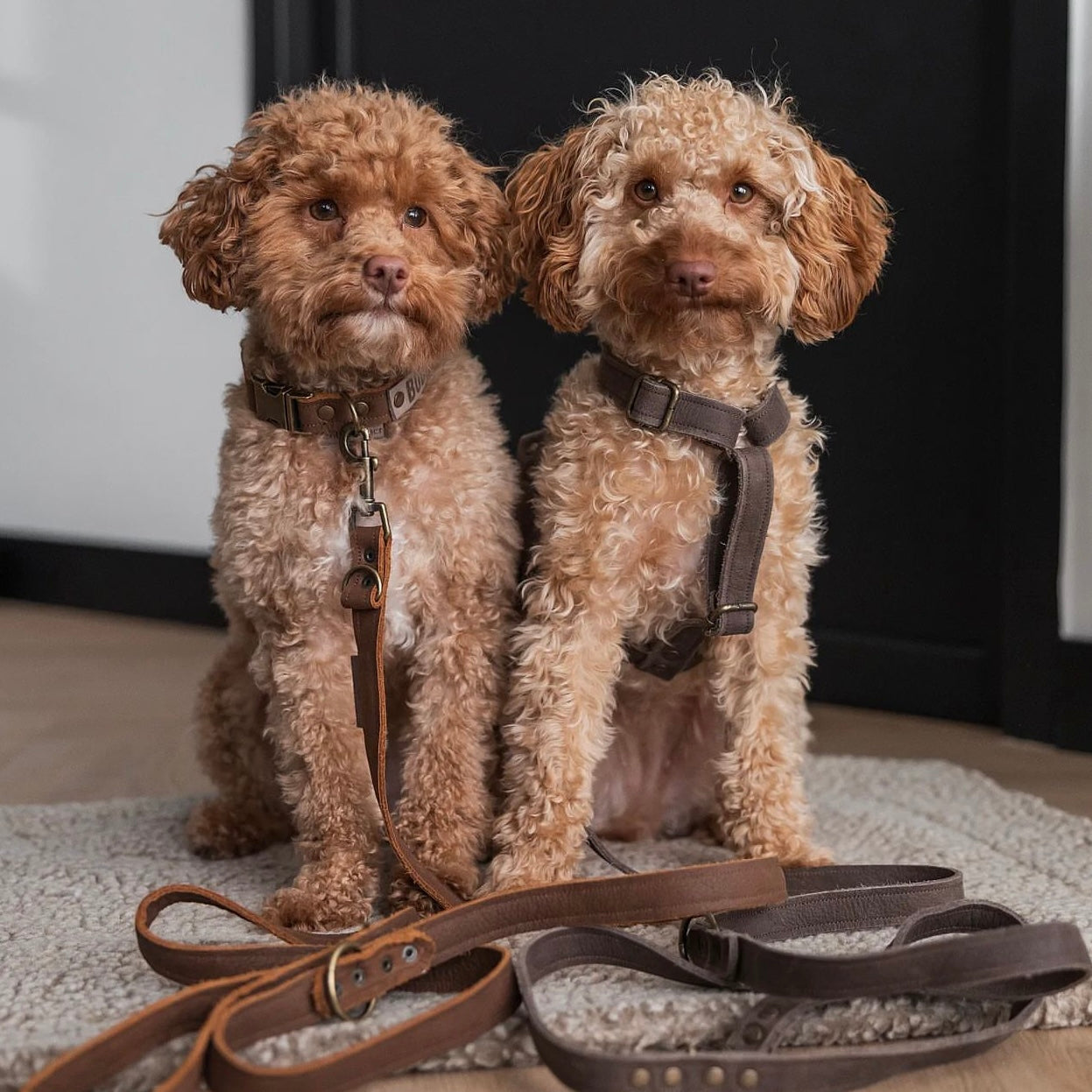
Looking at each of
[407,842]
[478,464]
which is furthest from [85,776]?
[478,464]

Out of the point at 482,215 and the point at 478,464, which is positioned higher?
the point at 482,215

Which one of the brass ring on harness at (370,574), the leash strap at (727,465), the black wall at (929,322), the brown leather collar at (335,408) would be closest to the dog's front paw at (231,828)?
the brass ring on harness at (370,574)

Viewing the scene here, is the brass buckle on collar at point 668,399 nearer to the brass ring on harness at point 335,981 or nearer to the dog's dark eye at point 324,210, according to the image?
the dog's dark eye at point 324,210

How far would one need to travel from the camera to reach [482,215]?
1.78 metres

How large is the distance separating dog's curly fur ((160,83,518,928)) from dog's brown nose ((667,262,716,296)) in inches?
12.0

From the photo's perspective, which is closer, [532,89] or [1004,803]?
[1004,803]

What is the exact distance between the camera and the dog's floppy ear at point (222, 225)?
171cm

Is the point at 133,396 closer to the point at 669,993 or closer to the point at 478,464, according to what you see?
the point at 478,464

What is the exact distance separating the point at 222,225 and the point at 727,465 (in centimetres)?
73

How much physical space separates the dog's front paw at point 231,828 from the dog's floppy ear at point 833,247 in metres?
1.09

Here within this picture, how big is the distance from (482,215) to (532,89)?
163 centimetres

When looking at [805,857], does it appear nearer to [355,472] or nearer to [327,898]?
[327,898]

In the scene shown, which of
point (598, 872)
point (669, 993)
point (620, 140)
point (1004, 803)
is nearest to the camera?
point (669, 993)

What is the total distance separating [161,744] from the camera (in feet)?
9.21
